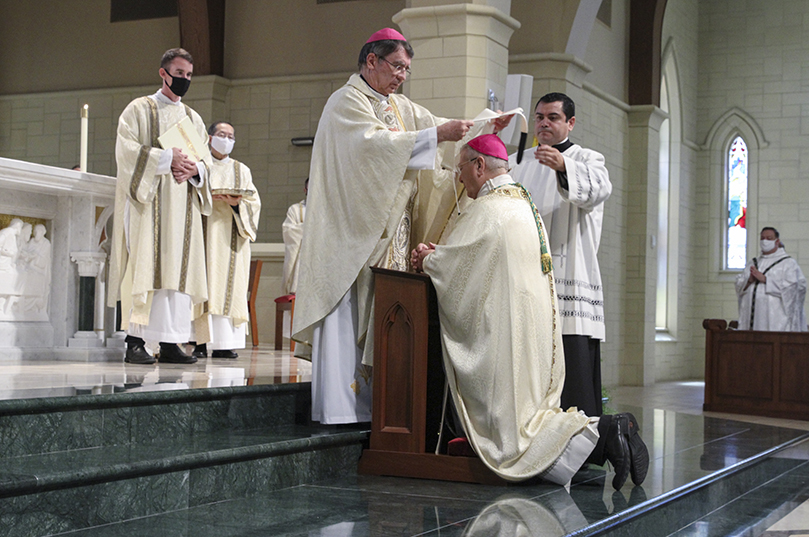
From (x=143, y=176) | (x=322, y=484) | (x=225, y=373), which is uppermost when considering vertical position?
(x=143, y=176)

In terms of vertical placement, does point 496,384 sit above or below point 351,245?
below

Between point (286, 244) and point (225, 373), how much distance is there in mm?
4639

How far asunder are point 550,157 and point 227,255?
3.00 m

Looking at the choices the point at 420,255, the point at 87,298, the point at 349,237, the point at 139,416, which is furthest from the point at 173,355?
the point at 420,255

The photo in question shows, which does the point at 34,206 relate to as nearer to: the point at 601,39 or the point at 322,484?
the point at 322,484

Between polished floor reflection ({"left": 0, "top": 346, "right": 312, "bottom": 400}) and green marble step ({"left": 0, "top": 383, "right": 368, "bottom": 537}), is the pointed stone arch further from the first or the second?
green marble step ({"left": 0, "top": 383, "right": 368, "bottom": 537})

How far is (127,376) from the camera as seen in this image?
185 inches

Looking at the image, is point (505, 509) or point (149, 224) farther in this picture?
point (149, 224)

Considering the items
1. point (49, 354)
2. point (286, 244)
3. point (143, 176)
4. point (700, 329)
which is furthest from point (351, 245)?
point (700, 329)

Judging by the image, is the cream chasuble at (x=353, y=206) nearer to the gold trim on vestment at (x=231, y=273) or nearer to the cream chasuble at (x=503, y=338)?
the cream chasuble at (x=503, y=338)

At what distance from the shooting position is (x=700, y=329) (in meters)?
16.2

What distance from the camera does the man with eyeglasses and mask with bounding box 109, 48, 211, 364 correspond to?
227 inches

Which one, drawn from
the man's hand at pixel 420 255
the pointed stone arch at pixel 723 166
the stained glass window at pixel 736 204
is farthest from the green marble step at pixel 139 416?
the stained glass window at pixel 736 204

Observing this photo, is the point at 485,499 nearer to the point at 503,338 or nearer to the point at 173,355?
the point at 503,338
